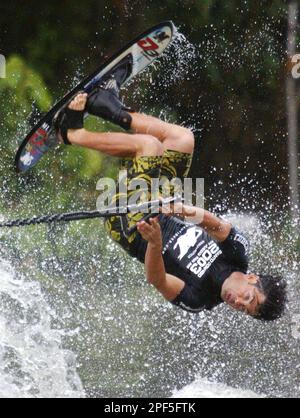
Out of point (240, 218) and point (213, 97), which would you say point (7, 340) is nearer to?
point (240, 218)

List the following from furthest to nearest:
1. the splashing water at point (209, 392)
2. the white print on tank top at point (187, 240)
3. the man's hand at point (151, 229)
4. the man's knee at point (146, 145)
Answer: the splashing water at point (209, 392) → the white print on tank top at point (187, 240) → the man's knee at point (146, 145) → the man's hand at point (151, 229)

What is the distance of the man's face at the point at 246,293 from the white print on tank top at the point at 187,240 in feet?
0.44

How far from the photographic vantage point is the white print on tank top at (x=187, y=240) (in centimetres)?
232

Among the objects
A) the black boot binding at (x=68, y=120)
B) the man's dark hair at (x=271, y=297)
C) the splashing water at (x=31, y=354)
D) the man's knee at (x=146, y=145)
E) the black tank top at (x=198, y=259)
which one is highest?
the black boot binding at (x=68, y=120)

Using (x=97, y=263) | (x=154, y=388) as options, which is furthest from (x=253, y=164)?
(x=154, y=388)

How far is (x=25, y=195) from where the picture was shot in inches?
150

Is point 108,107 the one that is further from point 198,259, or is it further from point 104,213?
point 198,259

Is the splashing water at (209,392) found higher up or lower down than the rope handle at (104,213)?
lower down

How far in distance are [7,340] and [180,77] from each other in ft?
5.99

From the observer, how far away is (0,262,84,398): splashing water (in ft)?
7.89

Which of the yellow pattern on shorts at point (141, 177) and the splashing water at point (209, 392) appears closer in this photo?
the yellow pattern on shorts at point (141, 177)

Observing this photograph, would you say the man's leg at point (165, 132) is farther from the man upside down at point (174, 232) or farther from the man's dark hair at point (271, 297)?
the man's dark hair at point (271, 297)

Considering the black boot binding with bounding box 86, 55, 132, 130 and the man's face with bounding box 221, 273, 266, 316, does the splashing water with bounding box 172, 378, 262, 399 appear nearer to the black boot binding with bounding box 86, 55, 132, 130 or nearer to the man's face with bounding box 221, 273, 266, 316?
the man's face with bounding box 221, 273, 266, 316

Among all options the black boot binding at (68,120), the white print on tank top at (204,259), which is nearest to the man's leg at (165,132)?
the black boot binding at (68,120)
